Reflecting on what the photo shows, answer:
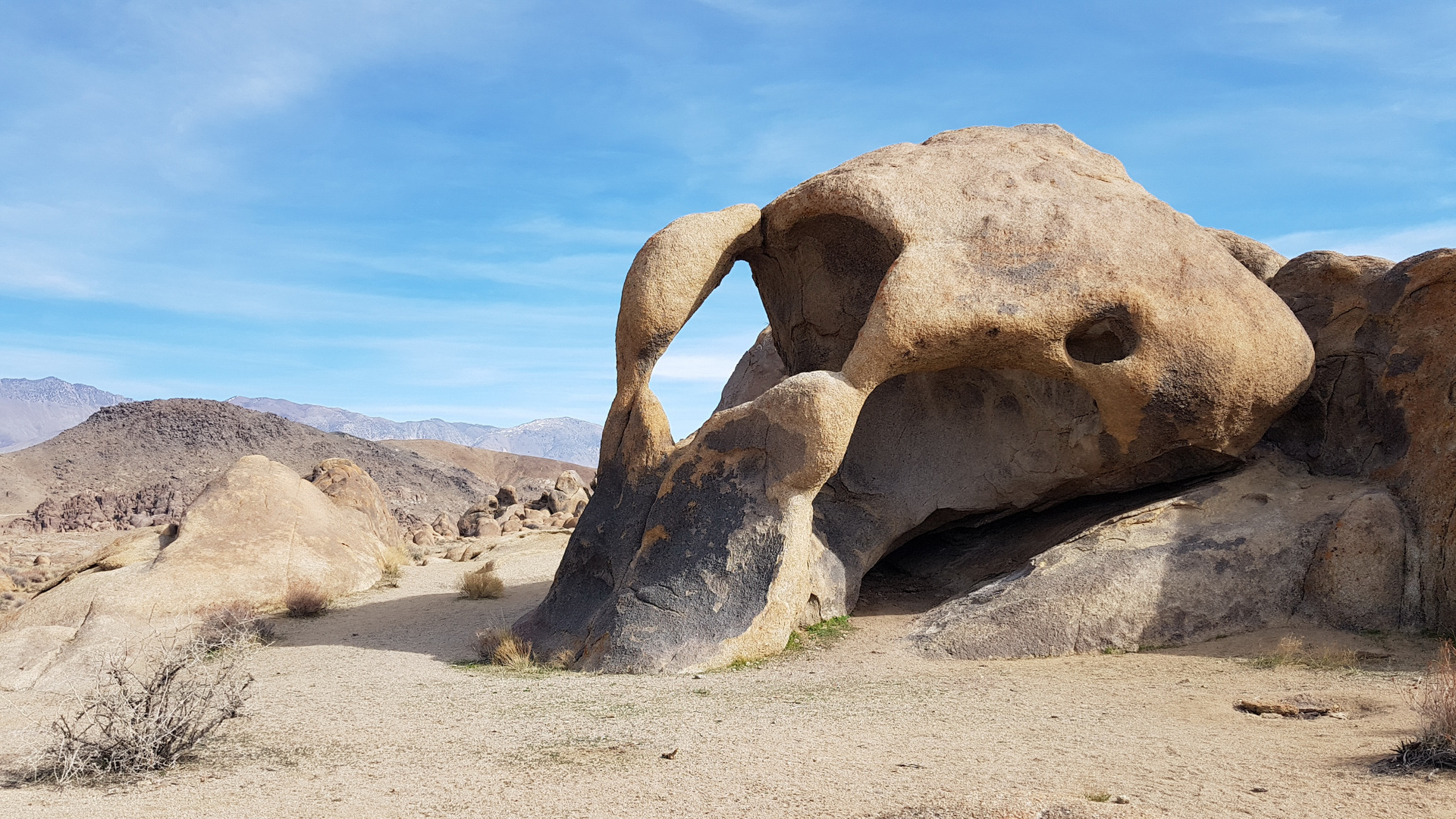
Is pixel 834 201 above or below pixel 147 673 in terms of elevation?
above

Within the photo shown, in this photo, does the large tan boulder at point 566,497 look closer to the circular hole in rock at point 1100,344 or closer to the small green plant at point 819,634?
the small green plant at point 819,634

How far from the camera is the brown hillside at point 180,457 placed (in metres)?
42.5

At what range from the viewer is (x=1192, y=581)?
316 inches

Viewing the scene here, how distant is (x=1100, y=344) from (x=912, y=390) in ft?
6.11

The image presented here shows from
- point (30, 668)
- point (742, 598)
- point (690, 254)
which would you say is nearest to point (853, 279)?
point (690, 254)

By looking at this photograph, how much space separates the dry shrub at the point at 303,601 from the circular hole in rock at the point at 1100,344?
321 inches

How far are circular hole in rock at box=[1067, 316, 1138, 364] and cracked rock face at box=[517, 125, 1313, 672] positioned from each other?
23 mm

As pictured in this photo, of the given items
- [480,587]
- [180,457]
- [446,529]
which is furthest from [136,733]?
[180,457]

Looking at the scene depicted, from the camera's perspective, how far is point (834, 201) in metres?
9.42

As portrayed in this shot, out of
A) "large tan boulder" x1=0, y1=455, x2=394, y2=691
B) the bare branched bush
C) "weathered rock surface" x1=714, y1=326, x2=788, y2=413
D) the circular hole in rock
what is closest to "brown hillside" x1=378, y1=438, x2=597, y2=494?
"weathered rock surface" x1=714, y1=326, x2=788, y2=413

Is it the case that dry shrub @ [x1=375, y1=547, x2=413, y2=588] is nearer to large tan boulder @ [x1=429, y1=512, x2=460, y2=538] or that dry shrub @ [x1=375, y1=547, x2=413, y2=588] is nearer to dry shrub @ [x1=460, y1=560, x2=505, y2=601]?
dry shrub @ [x1=460, y1=560, x2=505, y2=601]

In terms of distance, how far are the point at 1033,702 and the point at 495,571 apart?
10.1m

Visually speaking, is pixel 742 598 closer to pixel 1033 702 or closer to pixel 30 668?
pixel 1033 702

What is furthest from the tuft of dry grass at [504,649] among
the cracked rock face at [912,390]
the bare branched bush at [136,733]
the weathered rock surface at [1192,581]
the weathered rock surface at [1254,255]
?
the weathered rock surface at [1254,255]
